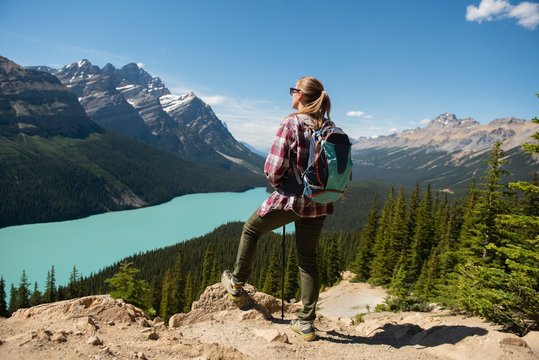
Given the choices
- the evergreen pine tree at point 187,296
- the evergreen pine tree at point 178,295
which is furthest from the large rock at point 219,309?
the evergreen pine tree at point 187,296

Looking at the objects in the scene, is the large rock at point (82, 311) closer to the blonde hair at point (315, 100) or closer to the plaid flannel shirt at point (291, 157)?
the plaid flannel shirt at point (291, 157)

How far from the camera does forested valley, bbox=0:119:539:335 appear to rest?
20.1 feet

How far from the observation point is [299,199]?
4.35 meters

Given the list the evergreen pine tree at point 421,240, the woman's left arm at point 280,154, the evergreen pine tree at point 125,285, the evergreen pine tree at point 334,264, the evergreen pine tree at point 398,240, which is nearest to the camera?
the woman's left arm at point 280,154

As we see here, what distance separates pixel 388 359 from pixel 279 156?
3091 millimetres

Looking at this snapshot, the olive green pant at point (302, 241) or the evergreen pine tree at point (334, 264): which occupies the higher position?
the olive green pant at point (302, 241)

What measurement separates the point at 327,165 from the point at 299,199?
0.59 metres

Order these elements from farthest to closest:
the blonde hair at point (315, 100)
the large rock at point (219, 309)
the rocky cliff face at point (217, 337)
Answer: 1. the large rock at point (219, 309)
2. the blonde hair at point (315, 100)
3. the rocky cliff face at point (217, 337)

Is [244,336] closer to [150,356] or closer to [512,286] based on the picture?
[150,356]

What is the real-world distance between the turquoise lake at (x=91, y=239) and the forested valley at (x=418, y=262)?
26915 mm

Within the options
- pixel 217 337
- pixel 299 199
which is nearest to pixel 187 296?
pixel 217 337

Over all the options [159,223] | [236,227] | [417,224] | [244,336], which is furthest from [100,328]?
[159,223]

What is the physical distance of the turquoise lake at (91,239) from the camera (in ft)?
304

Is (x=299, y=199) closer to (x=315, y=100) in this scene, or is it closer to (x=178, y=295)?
(x=315, y=100)
